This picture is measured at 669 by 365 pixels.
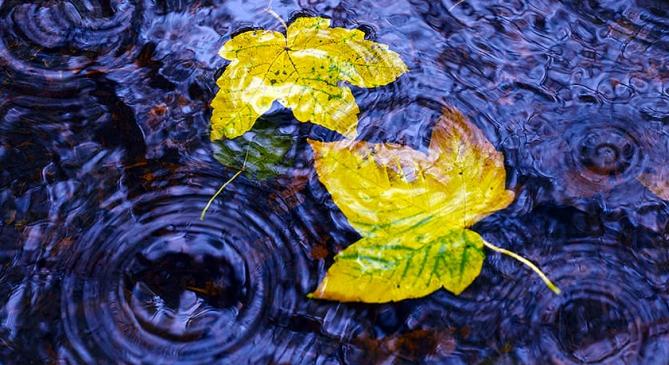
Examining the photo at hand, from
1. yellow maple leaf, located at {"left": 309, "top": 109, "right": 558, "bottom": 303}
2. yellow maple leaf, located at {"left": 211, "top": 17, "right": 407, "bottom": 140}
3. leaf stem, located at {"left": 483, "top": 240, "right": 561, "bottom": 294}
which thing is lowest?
leaf stem, located at {"left": 483, "top": 240, "right": 561, "bottom": 294}

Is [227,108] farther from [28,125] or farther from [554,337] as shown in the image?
[554,337]

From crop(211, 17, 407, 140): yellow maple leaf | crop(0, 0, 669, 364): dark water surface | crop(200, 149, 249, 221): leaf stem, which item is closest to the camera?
crop(0, 0, 669, 364): dark water surface

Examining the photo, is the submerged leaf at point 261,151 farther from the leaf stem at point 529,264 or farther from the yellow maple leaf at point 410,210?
the leaf stem at point 529,264

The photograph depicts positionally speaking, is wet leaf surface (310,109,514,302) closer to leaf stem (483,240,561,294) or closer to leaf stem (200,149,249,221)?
leaf stem (483,240,561,294)

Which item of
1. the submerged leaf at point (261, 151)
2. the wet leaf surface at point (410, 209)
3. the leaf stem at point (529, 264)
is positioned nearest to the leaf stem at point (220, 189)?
the submerged leaf at point (261, 151)

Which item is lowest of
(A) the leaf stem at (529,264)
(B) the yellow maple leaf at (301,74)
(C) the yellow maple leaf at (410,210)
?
(A) the leaf stem at (529,264)

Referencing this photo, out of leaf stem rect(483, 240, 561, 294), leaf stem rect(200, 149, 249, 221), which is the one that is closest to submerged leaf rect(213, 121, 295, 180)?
leaf stem rect(200, 149, 249, 221)

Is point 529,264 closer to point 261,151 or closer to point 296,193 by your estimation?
point 296,193

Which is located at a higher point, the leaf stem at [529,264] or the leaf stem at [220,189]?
the leaf stem at [220,189]

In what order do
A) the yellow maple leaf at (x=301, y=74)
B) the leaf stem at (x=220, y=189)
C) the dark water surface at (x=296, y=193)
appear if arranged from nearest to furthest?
the dark water surface at (x=296, y=193) → the leaf stem at (x=220, y=189) → the yellow maple leaf at (x=301, y=74)
